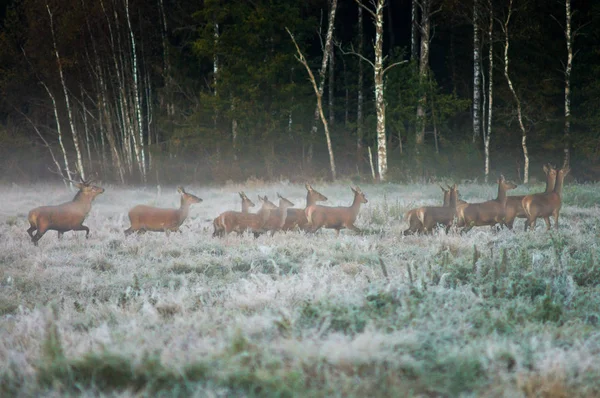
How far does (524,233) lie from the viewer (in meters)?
9.00

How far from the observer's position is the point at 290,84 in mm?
24156

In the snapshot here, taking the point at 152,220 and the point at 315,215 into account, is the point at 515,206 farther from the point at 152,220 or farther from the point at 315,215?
the point at 152,220

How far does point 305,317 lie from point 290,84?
20460mm

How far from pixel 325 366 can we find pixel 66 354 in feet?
5.85

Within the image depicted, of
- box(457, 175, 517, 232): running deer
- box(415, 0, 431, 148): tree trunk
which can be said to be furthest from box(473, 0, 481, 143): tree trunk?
box(457, 175, 517, 232): running deer

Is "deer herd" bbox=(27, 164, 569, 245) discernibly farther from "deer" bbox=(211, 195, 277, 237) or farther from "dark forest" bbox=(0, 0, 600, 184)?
"dark forest" bbox=(0, 0, 600, 184)

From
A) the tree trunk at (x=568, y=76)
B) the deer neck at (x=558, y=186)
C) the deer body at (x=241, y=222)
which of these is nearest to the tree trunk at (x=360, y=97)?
the tree trunk at (x=568, y=76)

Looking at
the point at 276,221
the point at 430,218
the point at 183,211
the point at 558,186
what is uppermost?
the point at 558,186

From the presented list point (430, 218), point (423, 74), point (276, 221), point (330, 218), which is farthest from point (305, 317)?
point (423, 74)

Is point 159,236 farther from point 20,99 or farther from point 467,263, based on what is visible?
point 20,99

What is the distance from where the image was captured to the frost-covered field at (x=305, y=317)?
341cm

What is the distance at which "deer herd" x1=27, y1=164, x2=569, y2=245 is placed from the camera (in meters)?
9.27

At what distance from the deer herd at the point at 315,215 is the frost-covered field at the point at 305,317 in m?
0.57

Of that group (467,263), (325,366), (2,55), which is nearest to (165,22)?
(2,55)
